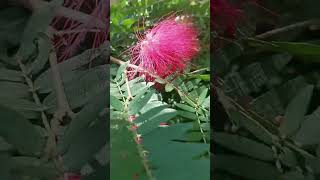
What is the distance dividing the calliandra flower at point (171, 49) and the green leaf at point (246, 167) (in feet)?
0.63

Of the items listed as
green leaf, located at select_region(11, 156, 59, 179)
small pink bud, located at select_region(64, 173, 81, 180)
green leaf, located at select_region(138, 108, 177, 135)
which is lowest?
small pink bud, located at select_region(64, 173, 81, 180)

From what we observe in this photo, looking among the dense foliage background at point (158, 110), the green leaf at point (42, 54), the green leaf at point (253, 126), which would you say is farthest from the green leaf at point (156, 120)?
the green leaf at point (42, 54)

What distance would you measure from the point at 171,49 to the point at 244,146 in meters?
0.23

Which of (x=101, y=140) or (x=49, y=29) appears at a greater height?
(x=49, y=29)

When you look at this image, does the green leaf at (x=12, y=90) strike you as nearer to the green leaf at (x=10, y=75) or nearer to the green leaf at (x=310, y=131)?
the green leaf at (x=10, y=75)

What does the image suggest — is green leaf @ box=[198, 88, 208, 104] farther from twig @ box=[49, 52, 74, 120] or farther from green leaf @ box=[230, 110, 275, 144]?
twig @ box=[49, 52, 74, 120]

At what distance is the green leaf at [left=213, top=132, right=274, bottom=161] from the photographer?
3.01 ft

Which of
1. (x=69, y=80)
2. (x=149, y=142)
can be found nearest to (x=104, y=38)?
(x=69, y=80)

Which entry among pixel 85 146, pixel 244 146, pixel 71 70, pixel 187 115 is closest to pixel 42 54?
pixel 71 70

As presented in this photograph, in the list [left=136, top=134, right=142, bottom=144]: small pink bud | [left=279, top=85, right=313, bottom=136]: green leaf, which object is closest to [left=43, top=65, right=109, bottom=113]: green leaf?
[left=136, top=134, right=142, bottom=144]: small pink bud

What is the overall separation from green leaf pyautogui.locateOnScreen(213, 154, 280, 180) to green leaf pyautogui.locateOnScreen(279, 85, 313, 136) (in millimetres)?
72

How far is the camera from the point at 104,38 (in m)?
A: 0.94

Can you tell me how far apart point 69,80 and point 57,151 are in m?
0.13

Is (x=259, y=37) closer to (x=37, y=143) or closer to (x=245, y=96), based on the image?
(x=245, y=96)
